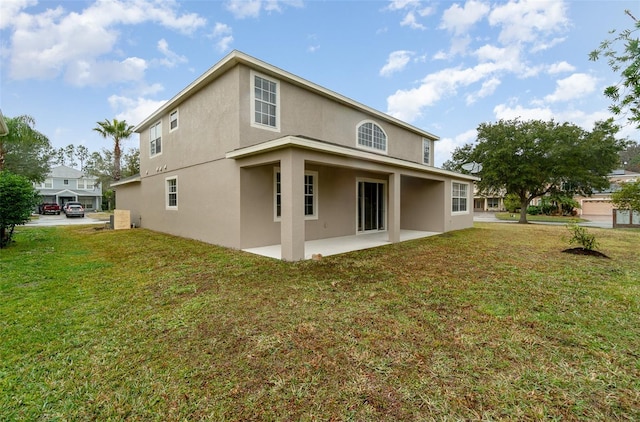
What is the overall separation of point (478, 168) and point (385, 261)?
828 inches

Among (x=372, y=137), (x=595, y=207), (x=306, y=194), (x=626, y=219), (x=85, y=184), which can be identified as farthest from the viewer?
(x=85, y=184)

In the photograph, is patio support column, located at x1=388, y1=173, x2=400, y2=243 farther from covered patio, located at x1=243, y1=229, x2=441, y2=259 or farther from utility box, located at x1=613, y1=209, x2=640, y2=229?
utility box, located at x1=613, y1=209, x2=640, y2=229

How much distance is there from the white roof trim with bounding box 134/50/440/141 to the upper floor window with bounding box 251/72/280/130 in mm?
302

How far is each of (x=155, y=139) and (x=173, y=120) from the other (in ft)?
7.68

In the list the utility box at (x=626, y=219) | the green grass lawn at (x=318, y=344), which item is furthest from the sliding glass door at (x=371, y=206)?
the utility box at (x=626, y=219)

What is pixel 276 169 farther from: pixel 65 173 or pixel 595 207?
pixel 65 173

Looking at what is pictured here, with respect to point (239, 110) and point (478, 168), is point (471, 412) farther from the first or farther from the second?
point (478, 168)

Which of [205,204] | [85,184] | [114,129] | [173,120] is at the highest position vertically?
[114,129]

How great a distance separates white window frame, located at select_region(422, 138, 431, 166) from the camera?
15.9 metres

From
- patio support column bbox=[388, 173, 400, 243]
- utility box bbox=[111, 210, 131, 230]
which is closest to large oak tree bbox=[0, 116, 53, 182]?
utility box bbox=[111, 210, 131, 230]

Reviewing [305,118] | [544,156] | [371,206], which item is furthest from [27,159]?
[544,156]

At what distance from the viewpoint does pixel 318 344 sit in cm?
291

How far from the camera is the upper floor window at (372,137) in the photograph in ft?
38.9

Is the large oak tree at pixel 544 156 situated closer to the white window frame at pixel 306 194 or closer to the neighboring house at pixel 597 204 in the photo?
the neighboring house at pixel 597 204
